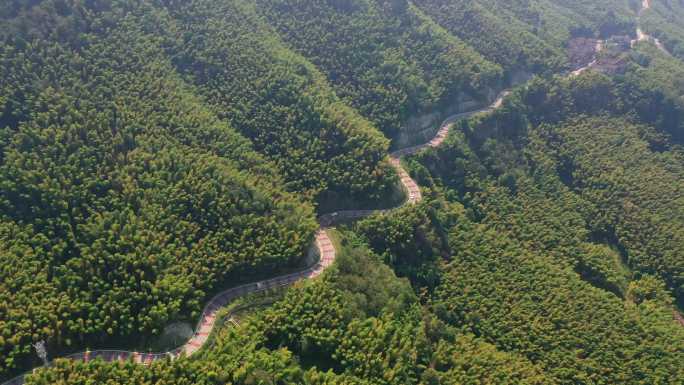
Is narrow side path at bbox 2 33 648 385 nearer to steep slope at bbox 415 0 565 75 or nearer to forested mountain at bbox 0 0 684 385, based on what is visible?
forested mountain at bbox 0 0 684 385

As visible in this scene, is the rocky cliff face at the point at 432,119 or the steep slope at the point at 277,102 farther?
the rocky cliff face at the point at 432,119

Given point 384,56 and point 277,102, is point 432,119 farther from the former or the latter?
point 277,102

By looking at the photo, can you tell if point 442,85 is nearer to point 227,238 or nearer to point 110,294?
point 227,238

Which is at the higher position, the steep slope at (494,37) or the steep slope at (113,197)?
the steep slope at (494,37)

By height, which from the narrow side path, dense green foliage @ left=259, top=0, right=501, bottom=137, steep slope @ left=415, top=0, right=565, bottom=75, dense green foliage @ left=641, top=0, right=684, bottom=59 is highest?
dense green foliage @ left=641, top=0, right=684, bottom=59

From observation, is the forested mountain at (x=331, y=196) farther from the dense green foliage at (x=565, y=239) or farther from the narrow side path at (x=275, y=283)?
the narrow side path at (x=275, y=283)

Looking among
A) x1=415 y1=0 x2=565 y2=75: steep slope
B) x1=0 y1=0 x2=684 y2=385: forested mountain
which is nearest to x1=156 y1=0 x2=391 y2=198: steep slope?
x1=0 y1=0 x2=684 y2=385: forested mountain

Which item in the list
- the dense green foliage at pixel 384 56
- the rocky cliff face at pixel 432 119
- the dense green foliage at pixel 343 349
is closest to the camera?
the dense green foliage at pixel 343 349

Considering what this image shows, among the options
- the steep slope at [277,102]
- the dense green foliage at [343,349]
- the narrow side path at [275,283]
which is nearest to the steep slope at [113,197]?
the narrow side path at [275,283]

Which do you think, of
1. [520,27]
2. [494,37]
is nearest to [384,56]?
[494,37]
